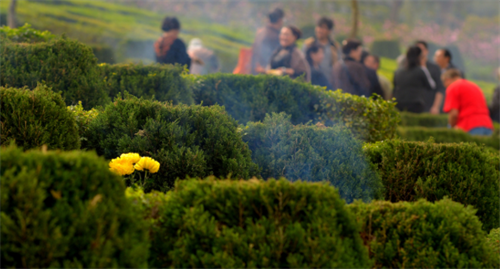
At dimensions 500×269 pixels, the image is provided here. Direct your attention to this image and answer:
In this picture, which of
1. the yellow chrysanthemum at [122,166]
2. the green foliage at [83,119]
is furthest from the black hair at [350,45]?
A: the yellow chrysanthemum at [122,166]

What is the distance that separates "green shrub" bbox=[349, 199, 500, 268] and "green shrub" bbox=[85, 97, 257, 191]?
1379 mm

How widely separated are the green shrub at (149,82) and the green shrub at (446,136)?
652 cm

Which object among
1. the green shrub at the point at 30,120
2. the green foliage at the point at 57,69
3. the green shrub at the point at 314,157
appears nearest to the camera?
the green shrub at the point at 30,120

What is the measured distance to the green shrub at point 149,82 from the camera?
633cm

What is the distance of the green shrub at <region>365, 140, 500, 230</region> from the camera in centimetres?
423

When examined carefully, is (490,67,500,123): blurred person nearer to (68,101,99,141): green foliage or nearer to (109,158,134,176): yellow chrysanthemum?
(68,101,99,141): green foliage

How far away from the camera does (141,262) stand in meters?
2.29

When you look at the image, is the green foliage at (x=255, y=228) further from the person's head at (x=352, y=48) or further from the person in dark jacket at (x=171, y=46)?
the person's head at (x=352, y=48)

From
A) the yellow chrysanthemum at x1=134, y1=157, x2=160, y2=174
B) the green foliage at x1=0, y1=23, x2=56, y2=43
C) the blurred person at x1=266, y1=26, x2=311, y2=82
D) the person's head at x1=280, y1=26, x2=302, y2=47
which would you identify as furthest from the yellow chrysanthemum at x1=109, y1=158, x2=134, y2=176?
the person's head at x1=280, y1=26, x2=302, y2=47

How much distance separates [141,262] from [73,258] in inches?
13.1

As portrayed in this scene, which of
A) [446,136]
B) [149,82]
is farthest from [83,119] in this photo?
[446,136]

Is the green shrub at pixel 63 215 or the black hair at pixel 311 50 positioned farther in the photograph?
the black hair at pixel 311 50

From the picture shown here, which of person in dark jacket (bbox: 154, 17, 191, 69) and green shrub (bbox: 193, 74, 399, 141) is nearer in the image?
green shrub (bbox: 193, 74, 399, 141)

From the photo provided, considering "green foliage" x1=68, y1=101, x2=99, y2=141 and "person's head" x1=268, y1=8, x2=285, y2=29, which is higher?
"person's head" x1=268, y1=8, x2=285, y2=29
